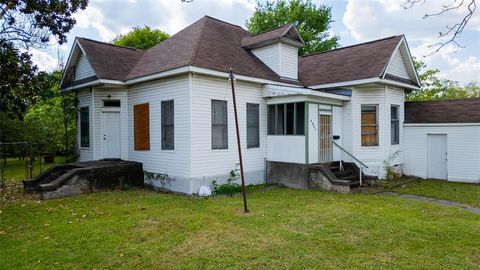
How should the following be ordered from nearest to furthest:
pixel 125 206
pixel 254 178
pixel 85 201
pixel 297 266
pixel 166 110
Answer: pixel 297 266 → pixel 125 206 → pixel 85 201 → pixel 166 110 → pixel 254 178

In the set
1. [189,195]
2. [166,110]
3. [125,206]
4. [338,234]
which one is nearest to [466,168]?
[338,234]

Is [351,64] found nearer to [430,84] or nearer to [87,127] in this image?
[87,127]

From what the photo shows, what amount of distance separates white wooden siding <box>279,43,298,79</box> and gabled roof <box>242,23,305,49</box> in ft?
0.86

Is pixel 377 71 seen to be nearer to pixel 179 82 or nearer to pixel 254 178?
pixel 254 178

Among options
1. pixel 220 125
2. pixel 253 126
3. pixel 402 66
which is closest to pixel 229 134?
pixel 220 125

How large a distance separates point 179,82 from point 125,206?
4.14 m

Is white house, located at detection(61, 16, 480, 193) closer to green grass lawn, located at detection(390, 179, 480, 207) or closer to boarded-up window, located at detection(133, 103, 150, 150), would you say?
boarded-up window, located at detection(133, 103, 150, 150)

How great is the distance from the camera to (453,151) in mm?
13445

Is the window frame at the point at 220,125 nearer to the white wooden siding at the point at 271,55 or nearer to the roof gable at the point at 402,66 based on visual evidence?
the white wooden siding at the point at 271,55

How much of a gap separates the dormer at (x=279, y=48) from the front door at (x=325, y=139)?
2.58 meters

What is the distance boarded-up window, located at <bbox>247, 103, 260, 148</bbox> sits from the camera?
12109 millimetres

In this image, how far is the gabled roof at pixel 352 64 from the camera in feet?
42.1

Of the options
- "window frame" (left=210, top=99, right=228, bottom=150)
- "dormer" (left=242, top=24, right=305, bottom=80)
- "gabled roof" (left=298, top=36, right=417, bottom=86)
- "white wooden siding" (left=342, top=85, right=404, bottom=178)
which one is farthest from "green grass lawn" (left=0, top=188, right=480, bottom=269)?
"dormer" (left=242, top=24, right=305, bottom=80)

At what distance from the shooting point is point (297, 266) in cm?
470
